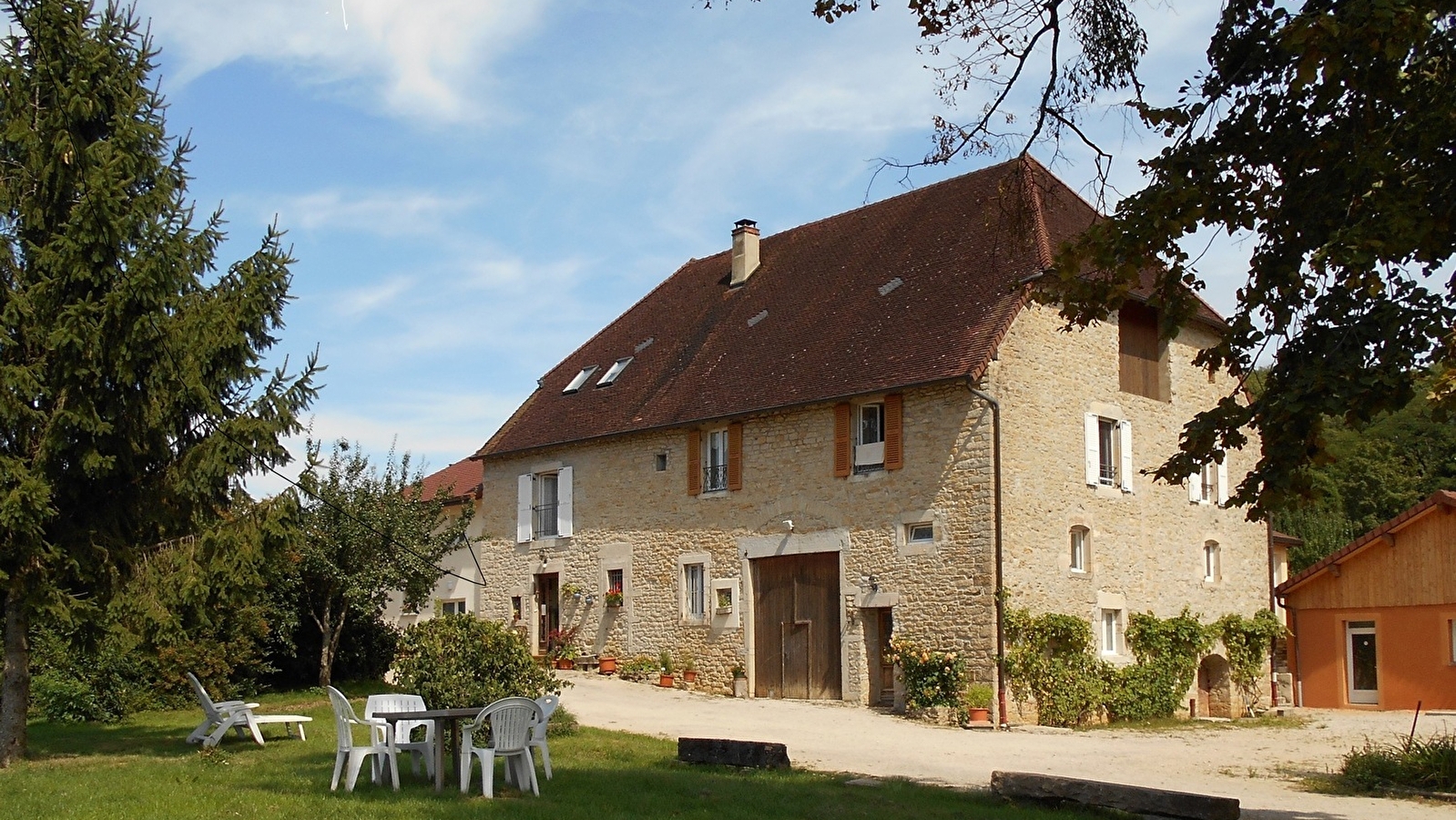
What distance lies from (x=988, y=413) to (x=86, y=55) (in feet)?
40.2

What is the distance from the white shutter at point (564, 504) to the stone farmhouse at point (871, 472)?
50 mm

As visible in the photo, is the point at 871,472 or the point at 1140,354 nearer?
the point at 871,472

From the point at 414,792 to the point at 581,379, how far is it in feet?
58.9

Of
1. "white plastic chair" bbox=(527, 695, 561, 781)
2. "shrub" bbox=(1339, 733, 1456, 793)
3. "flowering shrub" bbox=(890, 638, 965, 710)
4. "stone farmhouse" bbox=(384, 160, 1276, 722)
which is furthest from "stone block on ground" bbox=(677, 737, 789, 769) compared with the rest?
"stone farmhouse" bbox=(384, 160, 1276, 722)

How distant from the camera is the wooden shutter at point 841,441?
68.3ft

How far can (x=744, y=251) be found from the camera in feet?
88.0

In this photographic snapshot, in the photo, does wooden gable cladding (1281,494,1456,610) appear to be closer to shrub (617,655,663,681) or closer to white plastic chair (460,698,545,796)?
Result: shrub (617,655,663,681)

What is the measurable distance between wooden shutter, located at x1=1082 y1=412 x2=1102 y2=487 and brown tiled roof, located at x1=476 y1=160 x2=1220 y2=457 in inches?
99.0

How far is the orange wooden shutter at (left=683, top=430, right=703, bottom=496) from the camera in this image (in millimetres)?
23172

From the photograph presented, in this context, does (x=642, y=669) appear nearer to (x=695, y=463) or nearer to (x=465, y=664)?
(x=695, y=463)

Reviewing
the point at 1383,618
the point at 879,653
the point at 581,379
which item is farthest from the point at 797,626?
the point at 1383,618

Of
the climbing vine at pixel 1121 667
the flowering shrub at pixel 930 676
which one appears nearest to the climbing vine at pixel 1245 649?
the climbing vine at pixel 1121 667

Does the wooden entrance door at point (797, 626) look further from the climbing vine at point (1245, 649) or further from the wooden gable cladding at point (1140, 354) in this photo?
the climbing vine at point (1245, 649)

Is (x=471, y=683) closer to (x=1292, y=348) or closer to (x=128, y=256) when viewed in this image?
(x=128, y=256)
